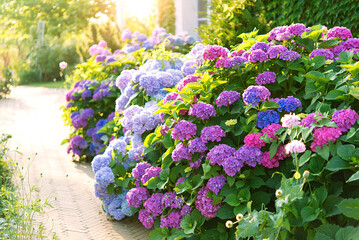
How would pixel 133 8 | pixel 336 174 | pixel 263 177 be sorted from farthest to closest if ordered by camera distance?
pixel 133 8 < pixel 263 177 < pixel 336 174

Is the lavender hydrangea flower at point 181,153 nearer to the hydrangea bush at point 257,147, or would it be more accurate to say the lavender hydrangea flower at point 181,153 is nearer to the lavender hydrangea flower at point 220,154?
the hydrangea bush at point 257,147

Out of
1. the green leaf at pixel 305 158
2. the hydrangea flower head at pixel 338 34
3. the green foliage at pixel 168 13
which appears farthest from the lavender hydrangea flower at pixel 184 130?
the green foliage at pixel 168 13

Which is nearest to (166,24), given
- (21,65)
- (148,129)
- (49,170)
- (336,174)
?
(49,170)

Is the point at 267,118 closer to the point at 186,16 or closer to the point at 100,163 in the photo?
the point at 100,163

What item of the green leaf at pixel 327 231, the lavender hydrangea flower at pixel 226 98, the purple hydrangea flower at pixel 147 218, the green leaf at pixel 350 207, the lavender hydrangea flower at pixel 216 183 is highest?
the lavender hydrangea flower at pixel 226 98

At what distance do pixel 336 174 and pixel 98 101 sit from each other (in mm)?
4348

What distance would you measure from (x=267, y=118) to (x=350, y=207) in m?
0.94

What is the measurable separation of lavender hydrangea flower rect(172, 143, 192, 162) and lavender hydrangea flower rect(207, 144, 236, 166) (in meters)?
0.25

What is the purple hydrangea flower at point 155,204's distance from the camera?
373 centimetres

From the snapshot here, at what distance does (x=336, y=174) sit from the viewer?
2924mm

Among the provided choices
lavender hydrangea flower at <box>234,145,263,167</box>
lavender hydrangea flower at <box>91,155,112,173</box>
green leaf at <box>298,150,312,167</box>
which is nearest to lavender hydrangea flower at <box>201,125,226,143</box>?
lavender hydrangea flower at <box>234,145,263,167</box>

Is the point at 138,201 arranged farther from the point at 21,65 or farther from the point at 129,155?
the point at 21,65

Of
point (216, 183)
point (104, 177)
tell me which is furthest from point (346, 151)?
point (104, 177)

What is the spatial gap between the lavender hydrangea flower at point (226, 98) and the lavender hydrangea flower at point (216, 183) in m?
0.58
